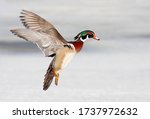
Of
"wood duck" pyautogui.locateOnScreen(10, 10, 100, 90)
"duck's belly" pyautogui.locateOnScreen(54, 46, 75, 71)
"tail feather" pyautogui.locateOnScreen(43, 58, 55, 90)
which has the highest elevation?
"wood duck" pyautogui.locateOnScreen(10, 10, 100, 90)

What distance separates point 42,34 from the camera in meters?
3.91

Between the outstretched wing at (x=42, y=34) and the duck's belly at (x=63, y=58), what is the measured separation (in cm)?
4

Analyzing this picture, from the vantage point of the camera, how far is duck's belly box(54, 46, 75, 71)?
391 cm

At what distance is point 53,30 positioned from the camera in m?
3.93

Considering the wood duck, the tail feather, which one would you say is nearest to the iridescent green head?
the wood duck

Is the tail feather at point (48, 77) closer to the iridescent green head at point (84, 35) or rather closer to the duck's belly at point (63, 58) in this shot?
the duck's belly at point (63, 58)

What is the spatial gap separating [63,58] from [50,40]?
126 millimetres

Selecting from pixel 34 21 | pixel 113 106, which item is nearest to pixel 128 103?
pixel 113 106

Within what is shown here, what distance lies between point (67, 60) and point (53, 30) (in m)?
0.19

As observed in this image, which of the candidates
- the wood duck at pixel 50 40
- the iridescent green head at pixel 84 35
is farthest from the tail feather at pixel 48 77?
the iridescent green head at pixel 84 35

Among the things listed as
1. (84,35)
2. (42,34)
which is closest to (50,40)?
(42,34)

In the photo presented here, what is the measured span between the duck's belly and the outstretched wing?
0.04 metres

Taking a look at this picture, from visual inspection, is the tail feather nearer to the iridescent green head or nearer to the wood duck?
the wood duck

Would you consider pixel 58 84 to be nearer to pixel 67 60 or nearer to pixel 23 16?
pixel 67 60
